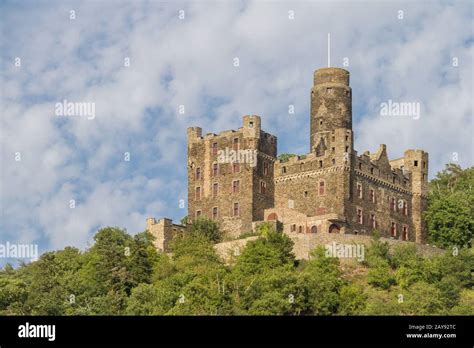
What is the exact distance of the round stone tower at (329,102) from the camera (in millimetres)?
75625

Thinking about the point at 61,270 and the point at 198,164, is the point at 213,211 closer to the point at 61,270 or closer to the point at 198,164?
the point at 198,164

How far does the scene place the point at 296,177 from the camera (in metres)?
73.7

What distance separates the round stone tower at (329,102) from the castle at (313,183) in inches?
2.5

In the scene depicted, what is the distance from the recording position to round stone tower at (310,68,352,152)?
248 ft

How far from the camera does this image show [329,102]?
7581cm

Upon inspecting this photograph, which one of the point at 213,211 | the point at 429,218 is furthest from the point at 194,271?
the point at 429,218

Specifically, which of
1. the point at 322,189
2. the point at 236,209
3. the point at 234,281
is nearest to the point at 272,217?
the point at 236,209

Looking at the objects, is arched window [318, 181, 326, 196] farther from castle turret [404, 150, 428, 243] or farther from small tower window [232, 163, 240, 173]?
castle turret [404, 150, 428, 243]

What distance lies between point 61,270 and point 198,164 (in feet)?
37.0

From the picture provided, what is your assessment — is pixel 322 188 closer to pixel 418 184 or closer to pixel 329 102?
pixel 329 102

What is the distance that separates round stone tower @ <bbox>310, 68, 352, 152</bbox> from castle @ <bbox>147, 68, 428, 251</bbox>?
64 millimetres
